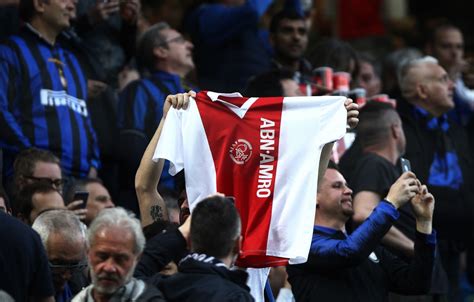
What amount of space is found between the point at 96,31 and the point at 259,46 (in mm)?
1613

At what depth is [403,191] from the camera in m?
7.48

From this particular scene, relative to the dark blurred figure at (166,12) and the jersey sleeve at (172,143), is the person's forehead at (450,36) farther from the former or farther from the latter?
the jersey sleeve at (172,143)

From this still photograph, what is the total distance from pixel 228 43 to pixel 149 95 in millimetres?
1514

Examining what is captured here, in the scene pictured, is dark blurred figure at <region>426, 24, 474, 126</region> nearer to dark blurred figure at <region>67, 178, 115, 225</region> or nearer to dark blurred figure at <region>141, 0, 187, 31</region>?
dark blurred figure at <region>141, 0, 187, 31</region>

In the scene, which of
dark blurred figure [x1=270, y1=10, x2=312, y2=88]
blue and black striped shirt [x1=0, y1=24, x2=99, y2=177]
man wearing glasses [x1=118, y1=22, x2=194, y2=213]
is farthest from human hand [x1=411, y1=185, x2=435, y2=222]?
dark blurred figure [x1=270, y1=10, x2=312, y2=88]

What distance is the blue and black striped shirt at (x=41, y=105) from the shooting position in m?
9.19

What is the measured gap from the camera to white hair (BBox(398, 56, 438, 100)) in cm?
1073

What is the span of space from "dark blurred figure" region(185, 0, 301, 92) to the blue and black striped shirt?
1.98 m

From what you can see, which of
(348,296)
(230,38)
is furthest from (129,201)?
(348,296)

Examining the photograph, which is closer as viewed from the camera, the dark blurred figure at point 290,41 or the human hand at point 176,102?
the human hand at point 176,102

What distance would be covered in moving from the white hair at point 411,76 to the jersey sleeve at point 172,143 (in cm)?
392

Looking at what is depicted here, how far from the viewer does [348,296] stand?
750 cm

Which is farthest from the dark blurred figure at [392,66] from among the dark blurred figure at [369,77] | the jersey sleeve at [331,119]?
the jersey sleeve at [331,119]

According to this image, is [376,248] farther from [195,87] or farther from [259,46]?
[259,46]
